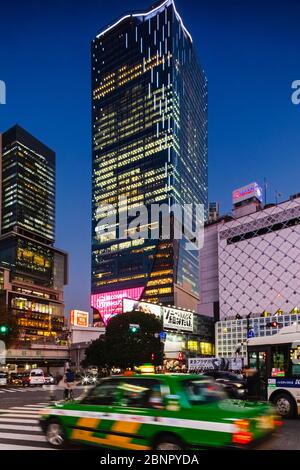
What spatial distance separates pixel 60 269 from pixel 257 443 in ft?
637

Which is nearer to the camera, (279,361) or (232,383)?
(279,361)

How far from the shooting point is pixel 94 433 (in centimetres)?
966

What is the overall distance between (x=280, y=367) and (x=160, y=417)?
31.8 ft

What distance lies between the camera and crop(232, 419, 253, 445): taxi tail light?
808 centimetres

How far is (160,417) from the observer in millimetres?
8781

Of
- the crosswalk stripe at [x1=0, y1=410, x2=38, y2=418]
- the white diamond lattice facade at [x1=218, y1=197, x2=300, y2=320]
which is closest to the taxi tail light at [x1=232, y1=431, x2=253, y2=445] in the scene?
the crosswalk stripe at [x1=0, y1=410, x2=38, y2=418]

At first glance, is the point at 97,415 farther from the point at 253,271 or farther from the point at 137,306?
the point at 253,271

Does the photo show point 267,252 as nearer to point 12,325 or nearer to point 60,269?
point 12,325

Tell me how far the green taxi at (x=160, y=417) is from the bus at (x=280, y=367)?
759cm

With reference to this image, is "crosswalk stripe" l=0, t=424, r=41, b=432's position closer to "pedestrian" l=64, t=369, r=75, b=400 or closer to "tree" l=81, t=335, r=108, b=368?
"pedestrian" l=64, t=369, r=75, b=400

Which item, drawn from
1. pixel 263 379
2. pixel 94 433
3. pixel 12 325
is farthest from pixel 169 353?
pixel 94 433

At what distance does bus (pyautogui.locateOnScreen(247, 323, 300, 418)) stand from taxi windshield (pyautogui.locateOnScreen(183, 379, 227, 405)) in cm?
808

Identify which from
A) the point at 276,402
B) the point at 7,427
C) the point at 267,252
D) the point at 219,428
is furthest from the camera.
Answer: the point at 267,252

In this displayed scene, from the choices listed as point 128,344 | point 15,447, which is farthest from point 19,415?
point 128,344
